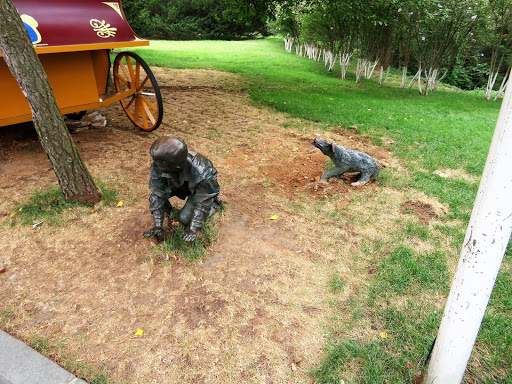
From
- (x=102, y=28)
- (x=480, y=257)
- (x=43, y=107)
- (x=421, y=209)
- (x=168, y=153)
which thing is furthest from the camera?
(x=102, y=28)

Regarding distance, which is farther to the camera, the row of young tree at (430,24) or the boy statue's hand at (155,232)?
the row of young tree at (430,24)

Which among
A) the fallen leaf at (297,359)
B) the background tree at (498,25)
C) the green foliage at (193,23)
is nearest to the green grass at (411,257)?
the fallen leaf at (297,359)

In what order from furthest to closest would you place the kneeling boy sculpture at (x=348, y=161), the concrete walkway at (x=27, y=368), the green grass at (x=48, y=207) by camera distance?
the kneeling boy sculpture at (x=348, y=161) → the green grass at (x=48, y=207) → the concrete walkway at (x=27, y=368)

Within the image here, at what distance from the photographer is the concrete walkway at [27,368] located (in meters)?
1.93

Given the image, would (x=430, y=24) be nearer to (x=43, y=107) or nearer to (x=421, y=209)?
(x=421, y=209)

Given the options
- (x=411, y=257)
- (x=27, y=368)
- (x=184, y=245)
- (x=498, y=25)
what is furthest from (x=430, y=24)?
(x=27, y=368)

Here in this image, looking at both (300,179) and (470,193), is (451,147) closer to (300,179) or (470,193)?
(470,193)

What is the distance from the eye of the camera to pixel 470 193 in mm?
4031

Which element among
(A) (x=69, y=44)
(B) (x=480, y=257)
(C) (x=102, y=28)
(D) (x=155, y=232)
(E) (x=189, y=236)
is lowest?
(D) (x=155, y=232)

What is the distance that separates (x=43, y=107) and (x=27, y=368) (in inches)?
87.3

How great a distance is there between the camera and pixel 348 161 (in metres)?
4.08

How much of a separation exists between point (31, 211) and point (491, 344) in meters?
4.11

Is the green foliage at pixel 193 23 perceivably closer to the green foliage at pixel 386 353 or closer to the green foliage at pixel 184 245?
the green foliage at pixel 184 245

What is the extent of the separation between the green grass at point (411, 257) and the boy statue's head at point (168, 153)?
5.02 feet
